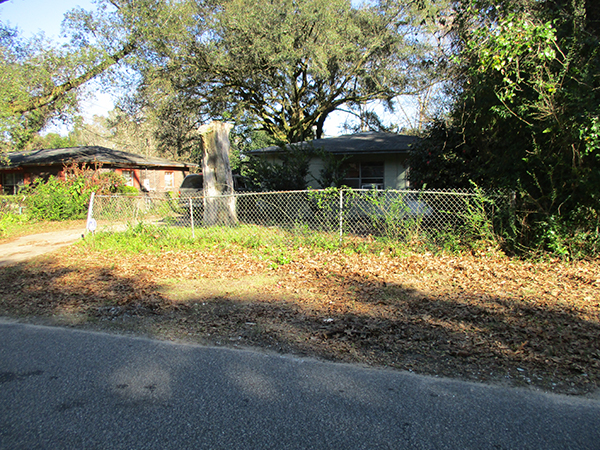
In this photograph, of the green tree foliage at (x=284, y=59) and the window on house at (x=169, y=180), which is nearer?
the green tree foliage at (x=284, y=59)

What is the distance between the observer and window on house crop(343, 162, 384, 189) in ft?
50.6

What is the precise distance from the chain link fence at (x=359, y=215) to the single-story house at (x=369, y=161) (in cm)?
492

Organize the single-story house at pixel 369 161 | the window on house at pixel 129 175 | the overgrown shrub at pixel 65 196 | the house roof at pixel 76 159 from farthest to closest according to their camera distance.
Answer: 1. the window on house at pixel 129 175
2. the house roof at pixel 76 159
3. the overgrown shrub at pixel 65 196
4. the single-story house at pixel 369 161

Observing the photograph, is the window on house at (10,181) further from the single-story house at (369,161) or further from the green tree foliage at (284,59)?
the single-story house at (369,161)

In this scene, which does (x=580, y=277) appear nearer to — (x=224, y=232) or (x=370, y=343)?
(x=370, y=343)

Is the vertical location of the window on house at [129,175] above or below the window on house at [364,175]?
above

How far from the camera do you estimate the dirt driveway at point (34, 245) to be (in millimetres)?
9125

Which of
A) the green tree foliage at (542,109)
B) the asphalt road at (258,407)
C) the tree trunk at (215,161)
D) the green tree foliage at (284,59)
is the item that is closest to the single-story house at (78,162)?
the green tree foliage at (284,59)

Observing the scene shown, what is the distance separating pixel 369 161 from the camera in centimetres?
1550

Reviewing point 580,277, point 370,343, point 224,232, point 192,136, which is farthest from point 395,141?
point 192,136

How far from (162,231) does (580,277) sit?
25.8 ft

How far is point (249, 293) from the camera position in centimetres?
570

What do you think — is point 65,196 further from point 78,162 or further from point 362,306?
point 362,306

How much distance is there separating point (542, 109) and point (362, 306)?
13.2ft
